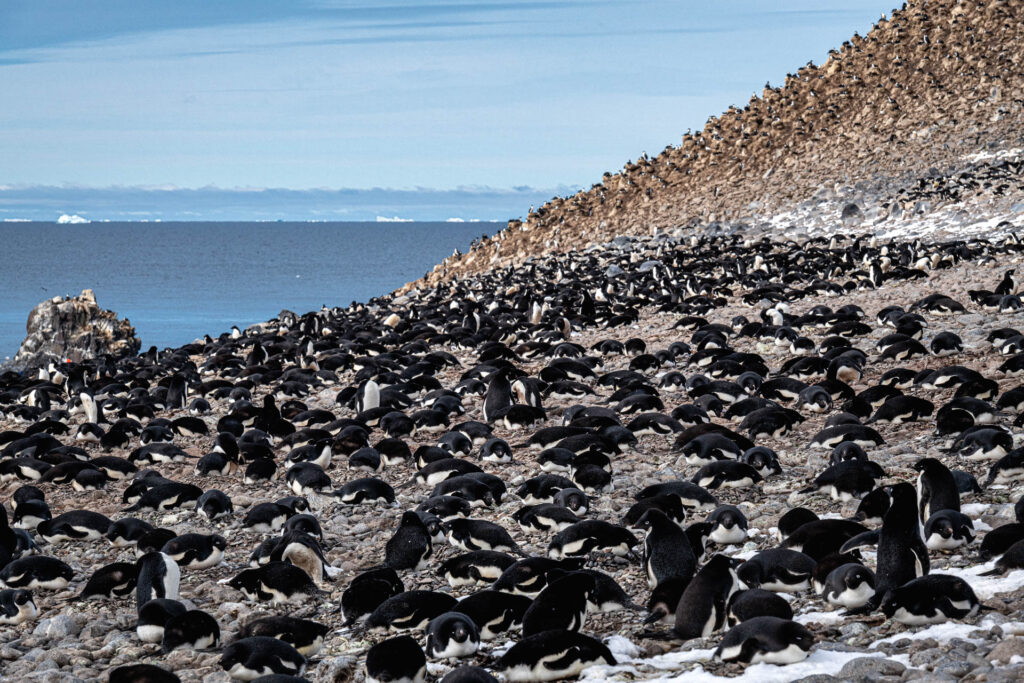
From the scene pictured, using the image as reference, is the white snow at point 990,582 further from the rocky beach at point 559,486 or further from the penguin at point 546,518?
the penguin at point 546,518

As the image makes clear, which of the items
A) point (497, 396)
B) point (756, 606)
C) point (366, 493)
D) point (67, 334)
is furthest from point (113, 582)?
point (67, 334)

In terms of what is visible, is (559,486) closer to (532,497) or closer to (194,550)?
(532,497)

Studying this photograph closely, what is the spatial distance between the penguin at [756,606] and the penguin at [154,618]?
3.83m

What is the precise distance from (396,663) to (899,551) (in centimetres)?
308

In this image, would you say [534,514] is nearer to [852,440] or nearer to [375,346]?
[852,440]

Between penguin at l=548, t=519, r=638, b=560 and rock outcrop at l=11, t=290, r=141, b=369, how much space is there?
103 feet

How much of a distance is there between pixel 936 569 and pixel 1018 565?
54cm

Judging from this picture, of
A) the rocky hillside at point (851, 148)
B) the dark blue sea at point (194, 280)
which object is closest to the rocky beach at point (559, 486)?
the rocky hillside at point (851, 148)

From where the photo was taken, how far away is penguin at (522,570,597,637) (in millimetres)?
6012

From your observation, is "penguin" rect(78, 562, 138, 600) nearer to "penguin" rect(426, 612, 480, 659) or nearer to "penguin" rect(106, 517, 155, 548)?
"penguin" rect(106, 517, 155, 548)

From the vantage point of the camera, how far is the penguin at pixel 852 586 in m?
6.01

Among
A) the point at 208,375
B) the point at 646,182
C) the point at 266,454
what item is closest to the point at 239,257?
the point at 646,182

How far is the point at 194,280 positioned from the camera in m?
109

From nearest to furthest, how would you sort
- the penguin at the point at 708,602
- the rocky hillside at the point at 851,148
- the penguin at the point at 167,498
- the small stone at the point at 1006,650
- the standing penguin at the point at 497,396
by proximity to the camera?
1. the small stone at the point at 1006,650
2. the penguin at the point at 708,602
3. the penguin at the point at 167,498
4. the standing penguin at the point at 497,396
5. the rocky hillside at the point at 851,148
